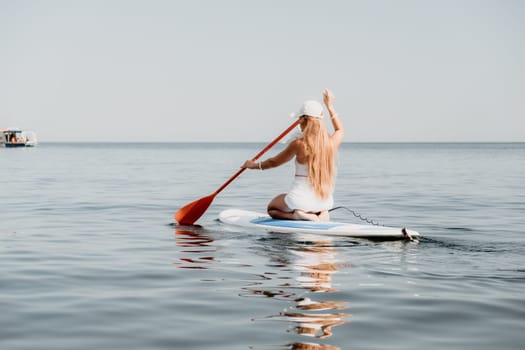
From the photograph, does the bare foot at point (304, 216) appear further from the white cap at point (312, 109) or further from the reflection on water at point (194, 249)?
the white cap at point (312, 109)

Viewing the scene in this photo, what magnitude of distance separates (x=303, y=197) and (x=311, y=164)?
67 centimetres

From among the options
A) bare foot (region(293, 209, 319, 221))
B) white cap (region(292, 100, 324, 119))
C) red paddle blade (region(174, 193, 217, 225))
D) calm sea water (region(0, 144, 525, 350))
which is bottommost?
calm sea water (region(0, 144, 525, 350))

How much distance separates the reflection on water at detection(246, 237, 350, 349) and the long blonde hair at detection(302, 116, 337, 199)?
3.10ft

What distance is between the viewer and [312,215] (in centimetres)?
955

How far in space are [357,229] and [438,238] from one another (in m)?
1.20

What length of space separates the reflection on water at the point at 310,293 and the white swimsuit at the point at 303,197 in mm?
967

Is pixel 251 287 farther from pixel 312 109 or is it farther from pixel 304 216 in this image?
pixel 304 216

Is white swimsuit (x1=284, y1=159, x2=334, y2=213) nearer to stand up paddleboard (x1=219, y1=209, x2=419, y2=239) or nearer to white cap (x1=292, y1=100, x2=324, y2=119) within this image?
stand up paddleboard (x1=219, y1=209, x2=419, y2=239)

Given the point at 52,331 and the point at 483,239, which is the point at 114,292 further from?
the point at 483,239

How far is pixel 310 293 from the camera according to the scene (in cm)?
585

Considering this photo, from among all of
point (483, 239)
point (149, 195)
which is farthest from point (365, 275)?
point (149, 195)

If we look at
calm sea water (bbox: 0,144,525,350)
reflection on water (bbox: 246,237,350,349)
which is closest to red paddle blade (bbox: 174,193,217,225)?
calm sea water (bbox: 0,144,525,350)

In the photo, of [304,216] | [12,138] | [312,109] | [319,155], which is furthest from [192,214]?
[12,138]

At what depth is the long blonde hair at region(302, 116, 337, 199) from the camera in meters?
8.69
